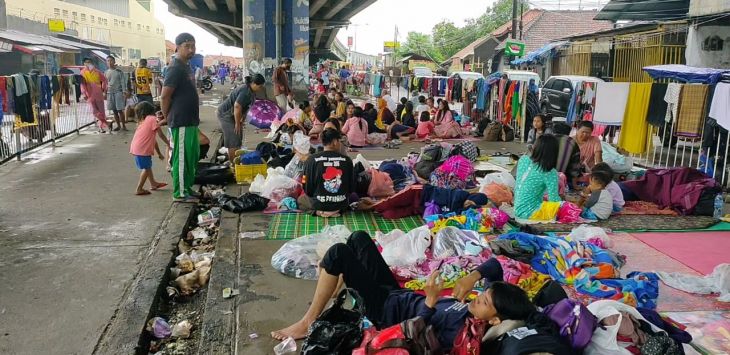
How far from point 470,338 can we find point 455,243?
2.25m

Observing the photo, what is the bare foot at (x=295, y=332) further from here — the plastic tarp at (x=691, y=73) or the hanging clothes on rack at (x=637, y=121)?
the plastic tarp at (x=691, y=73)

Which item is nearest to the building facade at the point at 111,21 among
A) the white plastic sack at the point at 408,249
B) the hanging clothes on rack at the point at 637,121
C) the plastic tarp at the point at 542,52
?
the plastic tarp at the point at 542,52

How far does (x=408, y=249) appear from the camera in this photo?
5.18 metres

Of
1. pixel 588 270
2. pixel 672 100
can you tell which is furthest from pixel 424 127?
pixel 588 270

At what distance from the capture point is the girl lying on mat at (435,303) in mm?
2916

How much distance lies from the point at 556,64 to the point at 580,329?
2353 centimetres

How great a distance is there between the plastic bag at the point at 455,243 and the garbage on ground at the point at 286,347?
185 centimetres

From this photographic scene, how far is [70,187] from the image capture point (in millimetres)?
8195

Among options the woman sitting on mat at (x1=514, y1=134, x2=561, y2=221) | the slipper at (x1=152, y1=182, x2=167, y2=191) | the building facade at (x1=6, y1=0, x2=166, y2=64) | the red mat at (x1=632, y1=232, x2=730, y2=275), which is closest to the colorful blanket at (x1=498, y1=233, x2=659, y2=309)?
the red mat at (x1=632, y1=232, x2=730, y2=275)

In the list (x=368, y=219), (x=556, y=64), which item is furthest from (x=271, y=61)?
(x=368, y=219)

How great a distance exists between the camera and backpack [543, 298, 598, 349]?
9.80 ft

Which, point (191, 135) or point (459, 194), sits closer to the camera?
point (459, 194)

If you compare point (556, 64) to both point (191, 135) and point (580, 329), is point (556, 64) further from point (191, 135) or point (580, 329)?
point (580, 329)

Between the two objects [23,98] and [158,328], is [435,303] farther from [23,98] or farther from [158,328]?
[23,98]
